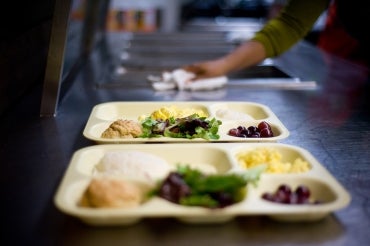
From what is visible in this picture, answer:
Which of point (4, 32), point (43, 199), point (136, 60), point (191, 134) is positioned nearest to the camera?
point (43, 199)

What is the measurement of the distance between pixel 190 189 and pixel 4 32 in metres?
0.97

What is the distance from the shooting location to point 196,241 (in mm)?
749

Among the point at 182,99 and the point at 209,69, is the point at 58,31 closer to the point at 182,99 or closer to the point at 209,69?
the point at 182,99

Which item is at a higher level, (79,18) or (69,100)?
(79,18)

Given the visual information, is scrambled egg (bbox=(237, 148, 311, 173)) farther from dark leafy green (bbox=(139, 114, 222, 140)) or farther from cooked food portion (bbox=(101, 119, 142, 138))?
cooked food portion (bbox=(101, 119, 142, 138))

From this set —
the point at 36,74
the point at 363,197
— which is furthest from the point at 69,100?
the point at 363,197

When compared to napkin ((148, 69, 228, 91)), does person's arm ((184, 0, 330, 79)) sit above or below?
above

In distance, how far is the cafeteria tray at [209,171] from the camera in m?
0.75

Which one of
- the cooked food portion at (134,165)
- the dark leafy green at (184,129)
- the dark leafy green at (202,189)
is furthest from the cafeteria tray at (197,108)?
the dark leafy green at (202,189)

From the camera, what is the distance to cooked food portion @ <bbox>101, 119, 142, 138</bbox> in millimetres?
1152

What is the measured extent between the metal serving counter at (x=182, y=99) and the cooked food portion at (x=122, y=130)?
0.10 m

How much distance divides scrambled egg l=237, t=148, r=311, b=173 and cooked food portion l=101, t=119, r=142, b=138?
316 mm

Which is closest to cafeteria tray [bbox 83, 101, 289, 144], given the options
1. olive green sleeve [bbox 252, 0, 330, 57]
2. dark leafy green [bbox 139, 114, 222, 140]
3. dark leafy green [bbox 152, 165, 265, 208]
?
dark leafy green [bbox 139, 114, 222, 140]

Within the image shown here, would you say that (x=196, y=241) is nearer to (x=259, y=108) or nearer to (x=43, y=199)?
(x=43, y=199)
